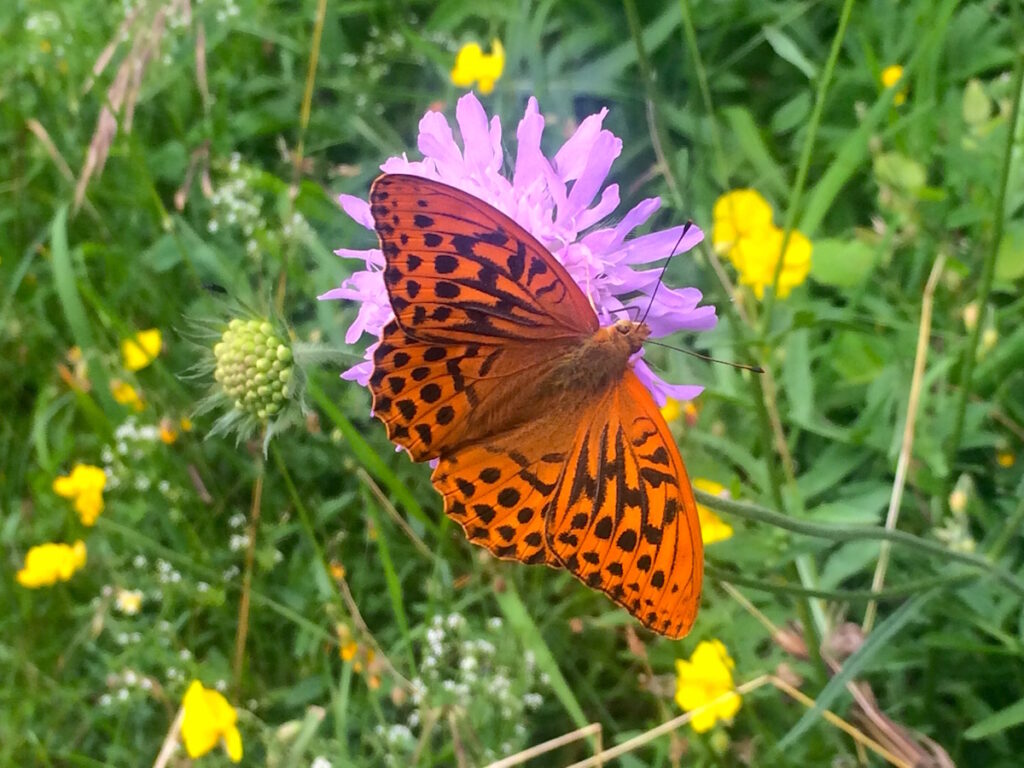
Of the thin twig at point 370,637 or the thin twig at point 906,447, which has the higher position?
the thin twig at point 906,447

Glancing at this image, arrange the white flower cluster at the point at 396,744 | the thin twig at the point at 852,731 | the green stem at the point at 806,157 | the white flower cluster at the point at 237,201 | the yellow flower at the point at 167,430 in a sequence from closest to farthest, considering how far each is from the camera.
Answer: the green stem at the point at 806,157
the thin twig at the point at 852,731
the white flower cluster at the point at 396,744
the yellow flower at the point at 167,430
the white flower cluster at the point at 237,201

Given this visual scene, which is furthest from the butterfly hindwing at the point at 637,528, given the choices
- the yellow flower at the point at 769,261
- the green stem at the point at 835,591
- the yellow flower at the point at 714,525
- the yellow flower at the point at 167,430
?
the yellow flower at the point at 167,430

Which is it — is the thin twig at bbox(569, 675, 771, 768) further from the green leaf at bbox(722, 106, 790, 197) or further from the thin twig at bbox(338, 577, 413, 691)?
the green leaf at bbox(722, 106, 790, 197)

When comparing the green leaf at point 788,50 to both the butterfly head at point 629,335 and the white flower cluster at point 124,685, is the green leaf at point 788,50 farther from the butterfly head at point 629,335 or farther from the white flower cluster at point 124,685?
the white flower cluster at point 124,685

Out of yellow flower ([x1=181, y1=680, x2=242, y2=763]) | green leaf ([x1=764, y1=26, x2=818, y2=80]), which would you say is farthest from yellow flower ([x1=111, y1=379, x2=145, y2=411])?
green leaf ([x1=764, y1=26, x2=818, y2=80])

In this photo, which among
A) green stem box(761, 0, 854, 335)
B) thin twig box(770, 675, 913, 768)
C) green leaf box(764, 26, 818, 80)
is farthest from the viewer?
green leaf box(764, 26, 818, 80)

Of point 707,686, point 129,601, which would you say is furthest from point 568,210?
point 129,601

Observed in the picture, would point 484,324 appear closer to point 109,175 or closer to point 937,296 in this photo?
point 937,296
